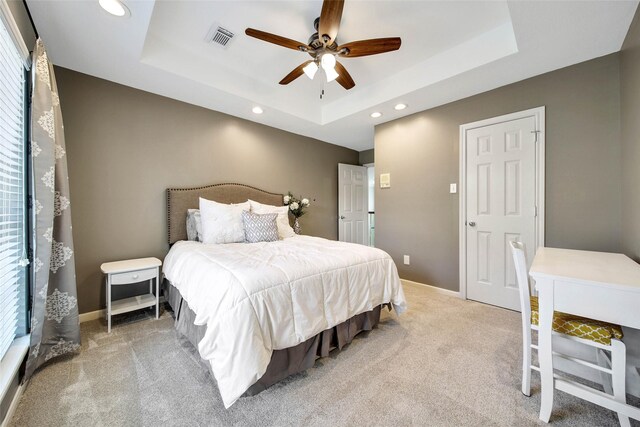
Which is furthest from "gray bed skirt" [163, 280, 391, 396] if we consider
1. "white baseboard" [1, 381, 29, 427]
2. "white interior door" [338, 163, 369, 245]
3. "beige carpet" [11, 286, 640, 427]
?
"white interior door" [338, 163, 369, 245]

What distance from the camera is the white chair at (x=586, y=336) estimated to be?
3.97 feet

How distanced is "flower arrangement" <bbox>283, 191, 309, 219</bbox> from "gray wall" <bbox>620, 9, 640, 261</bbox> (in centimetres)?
332

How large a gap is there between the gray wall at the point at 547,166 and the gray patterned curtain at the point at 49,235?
137 inches

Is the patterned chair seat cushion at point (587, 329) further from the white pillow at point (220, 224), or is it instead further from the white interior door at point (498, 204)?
the white pillow at point (220, 224)

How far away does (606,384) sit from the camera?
4.91ft

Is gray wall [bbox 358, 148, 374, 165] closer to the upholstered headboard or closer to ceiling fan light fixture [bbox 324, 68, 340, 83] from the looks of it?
the upholstered headboard

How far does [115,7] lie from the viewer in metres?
1.67

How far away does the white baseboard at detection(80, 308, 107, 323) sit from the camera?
244cm

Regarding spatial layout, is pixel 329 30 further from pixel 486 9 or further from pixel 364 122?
pixel 364 122

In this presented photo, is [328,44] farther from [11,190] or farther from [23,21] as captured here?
[11,190]

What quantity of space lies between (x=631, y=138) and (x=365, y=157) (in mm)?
3915

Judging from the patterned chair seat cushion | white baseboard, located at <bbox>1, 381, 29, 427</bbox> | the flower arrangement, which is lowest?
white baseboard, located at <bbox>1, 381, 29, 427</bbox>

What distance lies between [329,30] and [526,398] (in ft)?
8.76

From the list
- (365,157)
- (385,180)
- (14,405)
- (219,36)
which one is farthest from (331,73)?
(365,157)
